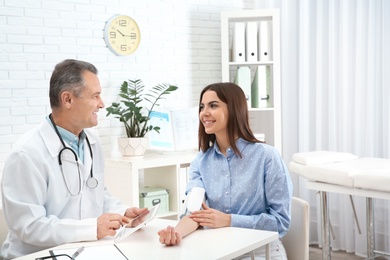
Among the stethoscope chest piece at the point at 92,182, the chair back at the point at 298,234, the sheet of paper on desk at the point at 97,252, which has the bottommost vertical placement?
the chair back at the point at 298,234

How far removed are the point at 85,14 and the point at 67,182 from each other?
7.50 feet

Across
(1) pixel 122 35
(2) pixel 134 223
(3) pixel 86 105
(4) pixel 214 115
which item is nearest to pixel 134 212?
(2) pixel 134 223

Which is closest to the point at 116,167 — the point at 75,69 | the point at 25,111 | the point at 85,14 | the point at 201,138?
the point at 25,111

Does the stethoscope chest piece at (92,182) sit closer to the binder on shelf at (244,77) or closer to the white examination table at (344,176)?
the white examination table at (344,176)

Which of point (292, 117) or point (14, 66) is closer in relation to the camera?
point (14, 66)

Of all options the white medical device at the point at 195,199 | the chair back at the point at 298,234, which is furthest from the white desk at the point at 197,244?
the chair back at the point at 298,234

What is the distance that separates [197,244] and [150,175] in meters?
2.56

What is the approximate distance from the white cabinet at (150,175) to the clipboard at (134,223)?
67.4 inches

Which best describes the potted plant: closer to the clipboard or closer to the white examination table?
the white examination table

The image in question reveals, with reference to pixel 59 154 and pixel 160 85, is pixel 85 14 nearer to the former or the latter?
pixel 160 85

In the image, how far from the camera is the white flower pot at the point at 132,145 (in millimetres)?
4340

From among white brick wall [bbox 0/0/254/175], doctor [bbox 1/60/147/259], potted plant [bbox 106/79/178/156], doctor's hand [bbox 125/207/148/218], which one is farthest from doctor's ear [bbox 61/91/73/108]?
potted plant [bbox 106/79/178/156]

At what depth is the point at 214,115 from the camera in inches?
108

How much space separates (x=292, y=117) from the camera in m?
5.32
